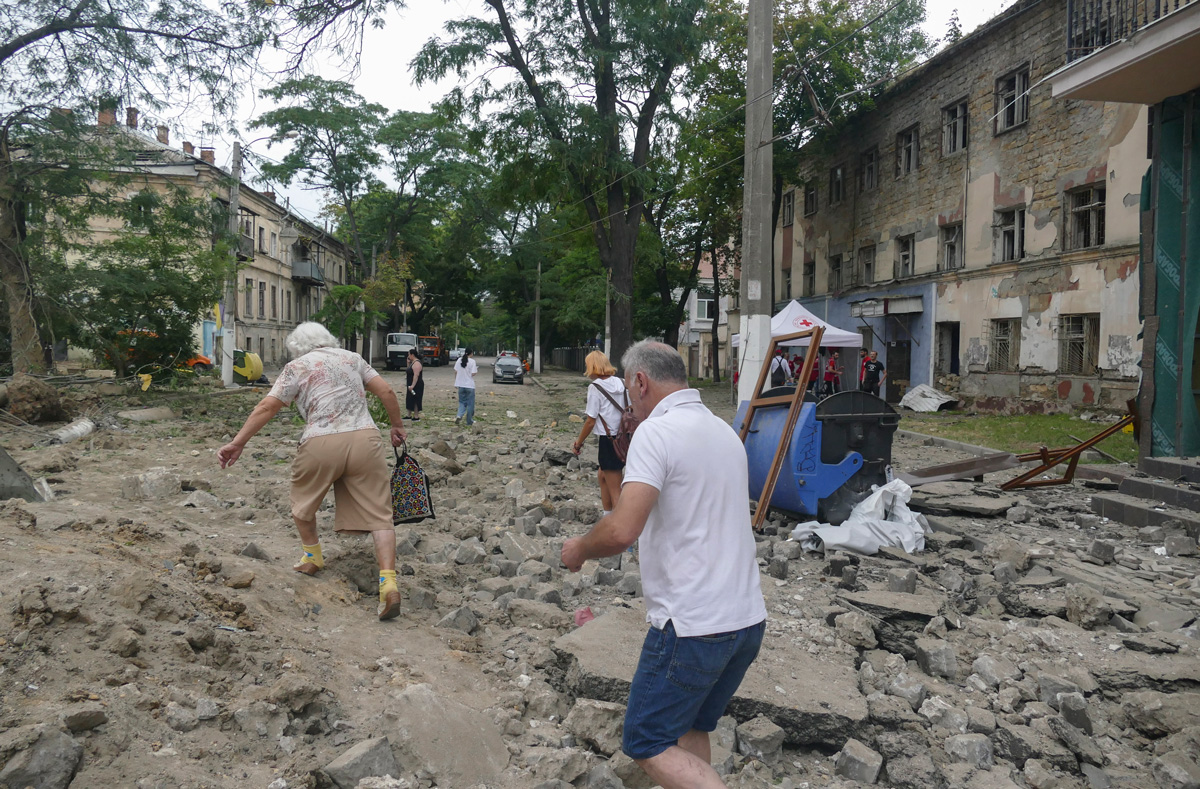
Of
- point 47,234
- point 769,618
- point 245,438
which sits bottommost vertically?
point 769,618

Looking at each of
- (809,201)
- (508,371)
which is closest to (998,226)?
(809,201)

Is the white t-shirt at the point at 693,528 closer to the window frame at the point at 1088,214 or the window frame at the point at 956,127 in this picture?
the window frame at the point at 1088,214

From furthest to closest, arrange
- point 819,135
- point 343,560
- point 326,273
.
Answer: point 326,273
point 819,135
point 343,560

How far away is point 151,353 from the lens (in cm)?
1734

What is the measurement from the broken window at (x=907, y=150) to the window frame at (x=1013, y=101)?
3517 mm

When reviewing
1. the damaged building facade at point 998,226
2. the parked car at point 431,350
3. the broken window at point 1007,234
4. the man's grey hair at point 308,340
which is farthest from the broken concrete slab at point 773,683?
the parked car at point 431,350

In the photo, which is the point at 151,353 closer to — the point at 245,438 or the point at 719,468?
the point at 245,438

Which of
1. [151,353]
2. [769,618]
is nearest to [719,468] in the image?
[769,618]

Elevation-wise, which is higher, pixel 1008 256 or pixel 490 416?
pixel 1008 256

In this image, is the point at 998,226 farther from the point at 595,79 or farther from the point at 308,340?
the point at 308,340

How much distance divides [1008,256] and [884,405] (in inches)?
581

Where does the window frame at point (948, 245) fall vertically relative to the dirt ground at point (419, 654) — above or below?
above

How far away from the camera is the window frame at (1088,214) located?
17.2 meters

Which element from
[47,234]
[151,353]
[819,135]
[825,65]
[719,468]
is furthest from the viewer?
[819,135]
